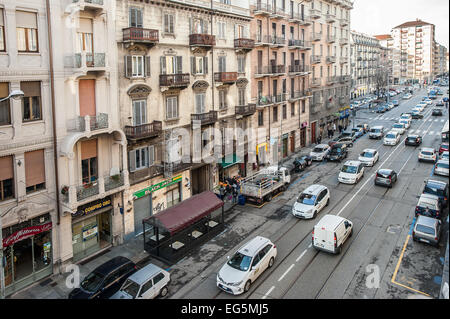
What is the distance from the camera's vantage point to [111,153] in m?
24.6

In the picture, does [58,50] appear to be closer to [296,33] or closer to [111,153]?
[111,153]

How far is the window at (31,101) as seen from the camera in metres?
19.8

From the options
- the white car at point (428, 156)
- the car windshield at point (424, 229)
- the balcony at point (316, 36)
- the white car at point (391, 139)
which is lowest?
the car windshield at point (424, 229)

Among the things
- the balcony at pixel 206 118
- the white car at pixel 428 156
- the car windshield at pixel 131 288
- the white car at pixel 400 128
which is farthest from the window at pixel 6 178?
the white car at pixel 400 128

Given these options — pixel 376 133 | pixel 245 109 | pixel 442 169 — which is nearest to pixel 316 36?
pixel 376 133

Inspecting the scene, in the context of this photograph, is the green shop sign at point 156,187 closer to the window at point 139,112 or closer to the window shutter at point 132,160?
the window shutter at point 132,160

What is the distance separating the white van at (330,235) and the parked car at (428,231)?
4.71 metres

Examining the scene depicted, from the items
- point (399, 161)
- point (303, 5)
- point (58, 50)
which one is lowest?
point (399, 161)

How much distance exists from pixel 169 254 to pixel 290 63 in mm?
34000

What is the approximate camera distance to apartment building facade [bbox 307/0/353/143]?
180ft

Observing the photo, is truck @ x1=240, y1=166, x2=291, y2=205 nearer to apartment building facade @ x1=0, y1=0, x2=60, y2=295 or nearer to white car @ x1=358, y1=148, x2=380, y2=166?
white car @ x1=358, y1=148, x2=380, y2=166

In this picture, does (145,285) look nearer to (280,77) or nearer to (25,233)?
(25,233)

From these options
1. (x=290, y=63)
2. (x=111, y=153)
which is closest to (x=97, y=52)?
(x=111, y=153)

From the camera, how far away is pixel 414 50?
6806 inches
